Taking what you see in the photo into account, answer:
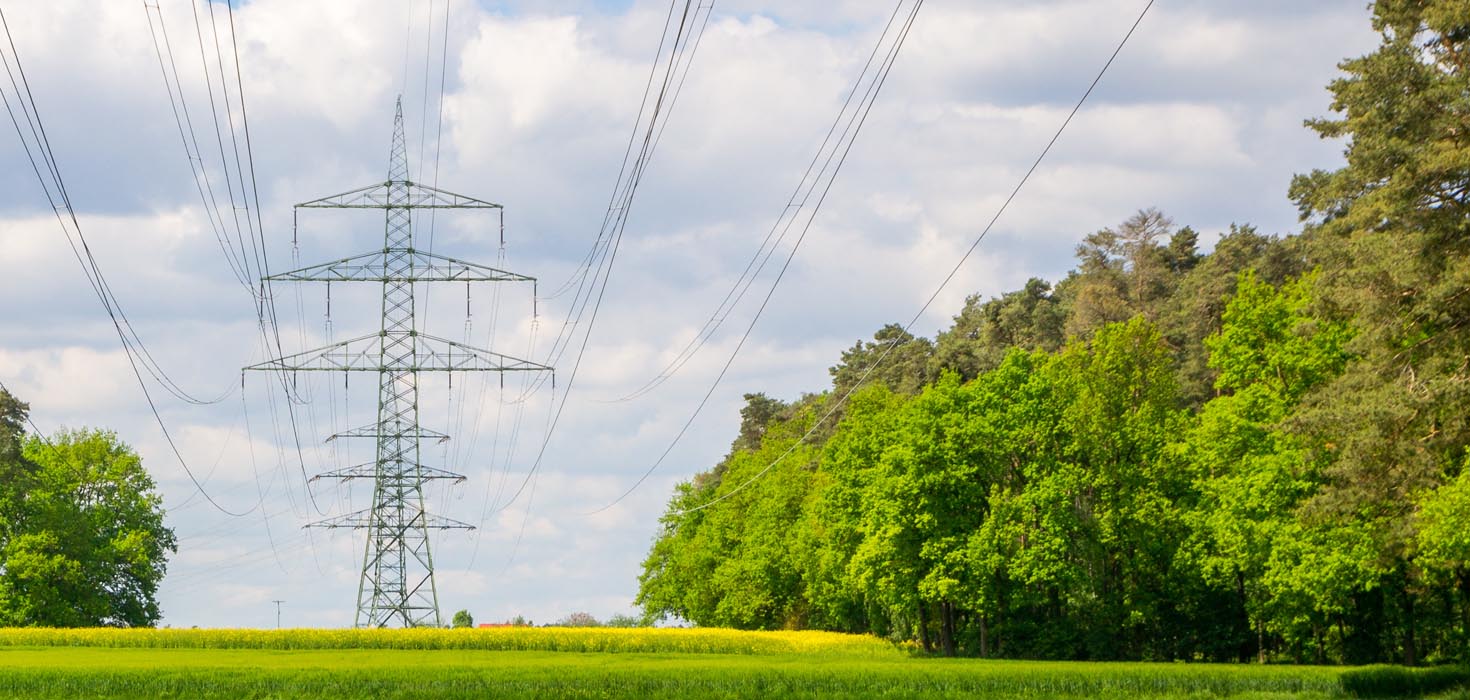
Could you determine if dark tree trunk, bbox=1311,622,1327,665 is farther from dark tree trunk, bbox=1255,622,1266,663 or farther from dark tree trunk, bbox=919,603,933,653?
dark tree trunk, bbox=919,603,933,653

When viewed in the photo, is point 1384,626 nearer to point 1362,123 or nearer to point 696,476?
point 1362,123

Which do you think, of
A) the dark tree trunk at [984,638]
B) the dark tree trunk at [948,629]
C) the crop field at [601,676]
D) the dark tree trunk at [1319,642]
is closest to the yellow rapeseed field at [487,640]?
the crop field at [601,676]

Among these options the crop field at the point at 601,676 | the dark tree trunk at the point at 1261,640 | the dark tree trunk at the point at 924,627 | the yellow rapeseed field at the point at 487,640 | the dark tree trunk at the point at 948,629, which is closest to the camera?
the crop field at the point at 601,676

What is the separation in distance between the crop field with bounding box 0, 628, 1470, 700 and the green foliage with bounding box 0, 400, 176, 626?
19.0m

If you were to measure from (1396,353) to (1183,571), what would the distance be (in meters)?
29.7

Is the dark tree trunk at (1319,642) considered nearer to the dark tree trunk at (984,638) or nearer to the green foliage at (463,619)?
the dark tree trunk at (984,638)

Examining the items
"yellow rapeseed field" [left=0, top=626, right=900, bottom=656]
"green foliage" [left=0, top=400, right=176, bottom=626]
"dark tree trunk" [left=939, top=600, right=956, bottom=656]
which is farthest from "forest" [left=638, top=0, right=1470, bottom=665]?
"green foliage" [left=0, top=400, right=176, bottom=626]

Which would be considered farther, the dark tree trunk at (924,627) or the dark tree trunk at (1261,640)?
the dark tree trunk at (924,627)

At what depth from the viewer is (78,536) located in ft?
316

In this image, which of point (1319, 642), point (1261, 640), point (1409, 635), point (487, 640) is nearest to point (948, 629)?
point (1261, 640)

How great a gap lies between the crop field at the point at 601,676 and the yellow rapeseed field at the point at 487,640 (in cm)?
108

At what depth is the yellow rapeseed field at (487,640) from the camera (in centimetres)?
7881

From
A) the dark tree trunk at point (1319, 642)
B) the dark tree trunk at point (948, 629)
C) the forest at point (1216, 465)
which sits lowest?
A: the dark tree trunk at point (1319, 642)

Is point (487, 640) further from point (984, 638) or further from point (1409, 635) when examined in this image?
point (1409, 635)
